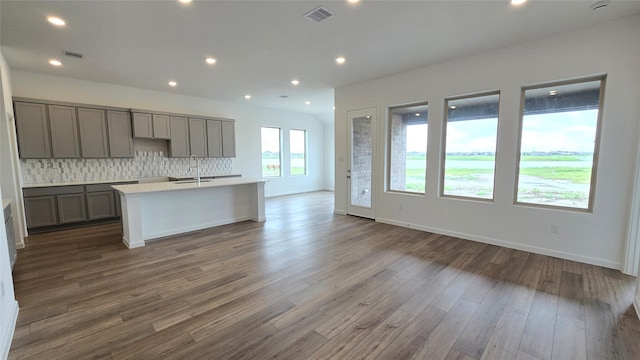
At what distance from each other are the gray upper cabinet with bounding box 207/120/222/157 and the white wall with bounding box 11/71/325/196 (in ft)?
1.65

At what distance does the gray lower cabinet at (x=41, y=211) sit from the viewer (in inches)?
181

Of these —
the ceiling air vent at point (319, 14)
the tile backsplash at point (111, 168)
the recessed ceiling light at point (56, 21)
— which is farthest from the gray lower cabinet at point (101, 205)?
the ceiling air vent at point (319, 14)

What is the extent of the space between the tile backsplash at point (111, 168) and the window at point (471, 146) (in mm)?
5854

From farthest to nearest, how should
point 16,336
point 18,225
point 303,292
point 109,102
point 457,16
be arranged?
point 109,102 < point 18,225 < point 457,16 < point 303,292 < point 16,336

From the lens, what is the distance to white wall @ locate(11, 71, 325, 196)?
508 cm

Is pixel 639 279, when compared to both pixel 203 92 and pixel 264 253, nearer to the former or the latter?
pixel 264 253

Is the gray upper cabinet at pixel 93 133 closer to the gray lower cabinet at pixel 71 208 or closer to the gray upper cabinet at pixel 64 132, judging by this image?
the gray upper cabinet at pixel 64 132

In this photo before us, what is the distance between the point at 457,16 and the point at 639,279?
303 cm

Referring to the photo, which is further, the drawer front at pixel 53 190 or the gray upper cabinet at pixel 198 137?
the gray upper cabinet at pixel 198 137

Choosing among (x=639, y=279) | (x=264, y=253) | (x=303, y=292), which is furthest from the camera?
(x=264, y=253)

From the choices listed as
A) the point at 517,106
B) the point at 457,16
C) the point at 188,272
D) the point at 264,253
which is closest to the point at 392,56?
the point at 457,16

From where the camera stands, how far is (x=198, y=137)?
22.1 ft

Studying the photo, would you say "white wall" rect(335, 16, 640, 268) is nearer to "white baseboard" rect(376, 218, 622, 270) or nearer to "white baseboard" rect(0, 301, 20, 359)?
"white baseboard" rect(376, 218, 622, 270)

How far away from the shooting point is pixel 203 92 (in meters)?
6.52
